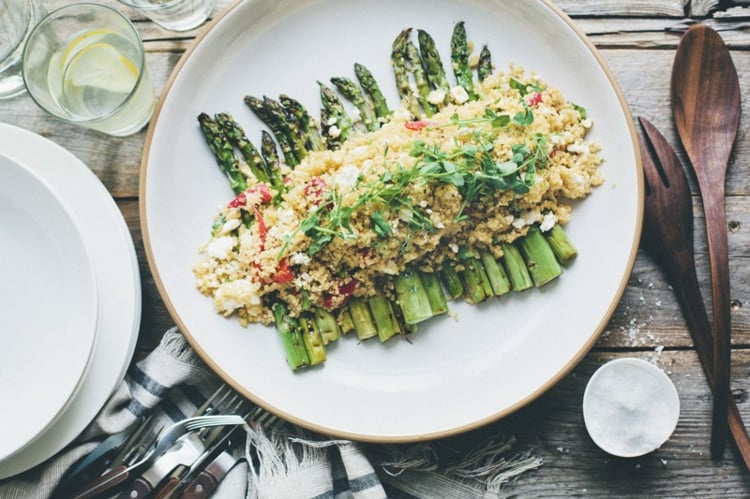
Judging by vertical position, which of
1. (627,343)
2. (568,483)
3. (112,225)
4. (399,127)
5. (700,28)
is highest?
(700,28)

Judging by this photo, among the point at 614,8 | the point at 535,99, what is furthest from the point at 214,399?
the point at 614,8

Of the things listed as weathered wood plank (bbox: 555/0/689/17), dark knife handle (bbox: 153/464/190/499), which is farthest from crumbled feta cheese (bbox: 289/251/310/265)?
weathered wood plank (bbox: 555/0/689/17)

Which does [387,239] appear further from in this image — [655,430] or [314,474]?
[655,430]

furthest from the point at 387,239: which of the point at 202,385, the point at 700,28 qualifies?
the point at 700,28

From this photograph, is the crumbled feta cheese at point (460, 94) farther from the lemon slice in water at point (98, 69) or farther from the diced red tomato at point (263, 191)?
the lemon slice in water at point (98, 69)

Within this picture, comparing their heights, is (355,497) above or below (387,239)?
below

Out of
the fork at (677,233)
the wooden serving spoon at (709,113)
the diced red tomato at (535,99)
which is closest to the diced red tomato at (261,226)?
the diced red tomato at (535,99)
